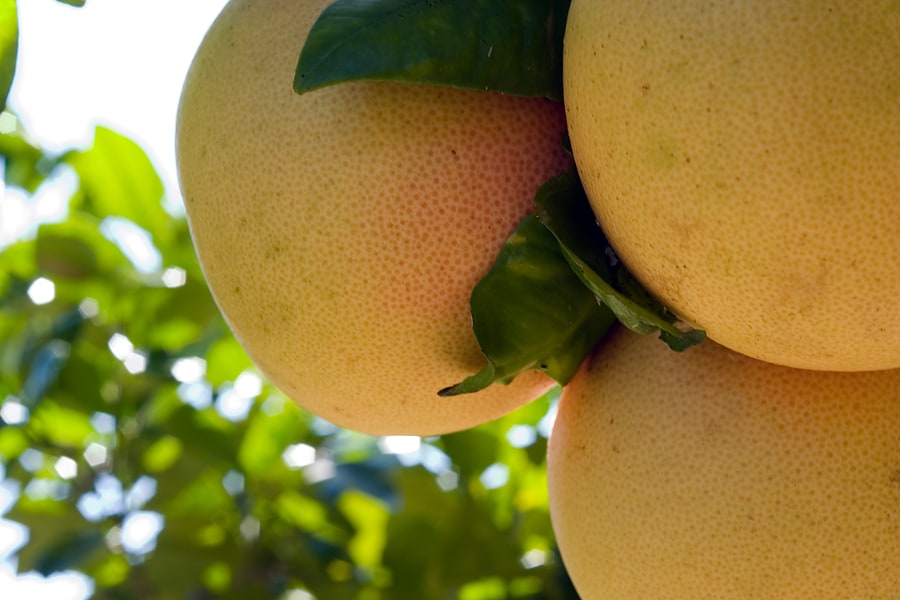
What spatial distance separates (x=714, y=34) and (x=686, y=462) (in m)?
0.32

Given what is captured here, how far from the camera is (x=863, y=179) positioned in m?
0.55

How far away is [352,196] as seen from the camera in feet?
2.38

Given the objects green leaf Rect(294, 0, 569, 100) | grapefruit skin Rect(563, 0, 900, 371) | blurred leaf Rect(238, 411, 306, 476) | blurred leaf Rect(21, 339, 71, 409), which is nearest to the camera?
grapefruit skin Rect(563, 0, 900, 371)

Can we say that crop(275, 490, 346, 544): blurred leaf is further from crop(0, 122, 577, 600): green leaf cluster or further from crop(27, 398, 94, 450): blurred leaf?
crop(27, 398, 94, 450): blurred leaf

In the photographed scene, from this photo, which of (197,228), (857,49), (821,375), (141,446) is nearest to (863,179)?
(857,49)

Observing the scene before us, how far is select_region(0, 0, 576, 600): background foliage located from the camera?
150 cm

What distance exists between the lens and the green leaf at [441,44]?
650 mm

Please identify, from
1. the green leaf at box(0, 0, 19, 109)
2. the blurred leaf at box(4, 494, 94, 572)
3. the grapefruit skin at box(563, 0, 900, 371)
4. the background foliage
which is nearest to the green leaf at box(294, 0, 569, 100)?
the grapefruit skin at box(563, 0, 900, 371)

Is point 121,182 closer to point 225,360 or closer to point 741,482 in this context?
point 225,360

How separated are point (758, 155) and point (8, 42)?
509 mm

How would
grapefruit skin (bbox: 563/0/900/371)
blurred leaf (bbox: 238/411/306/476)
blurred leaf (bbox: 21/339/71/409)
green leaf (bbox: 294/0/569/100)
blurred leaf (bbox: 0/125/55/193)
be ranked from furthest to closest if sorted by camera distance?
blurred leaf (bbox: 0/125/55/193) < blurred leaf (bbox: 238/411/306/476) < blurred leaf (bbox: 21/339/71/409) < green leaf (bbox: 294/0/569/100) < grapefruit skin (bbox: 563/0/900/371)

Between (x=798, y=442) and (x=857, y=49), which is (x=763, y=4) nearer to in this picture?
(x=857, y=49)

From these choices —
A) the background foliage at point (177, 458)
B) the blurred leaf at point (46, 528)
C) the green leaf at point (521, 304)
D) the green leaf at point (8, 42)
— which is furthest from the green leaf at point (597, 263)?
the blurred leaf at point (46, 528)

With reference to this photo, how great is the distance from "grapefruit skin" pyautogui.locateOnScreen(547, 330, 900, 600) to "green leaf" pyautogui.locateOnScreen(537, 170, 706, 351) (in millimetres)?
80
